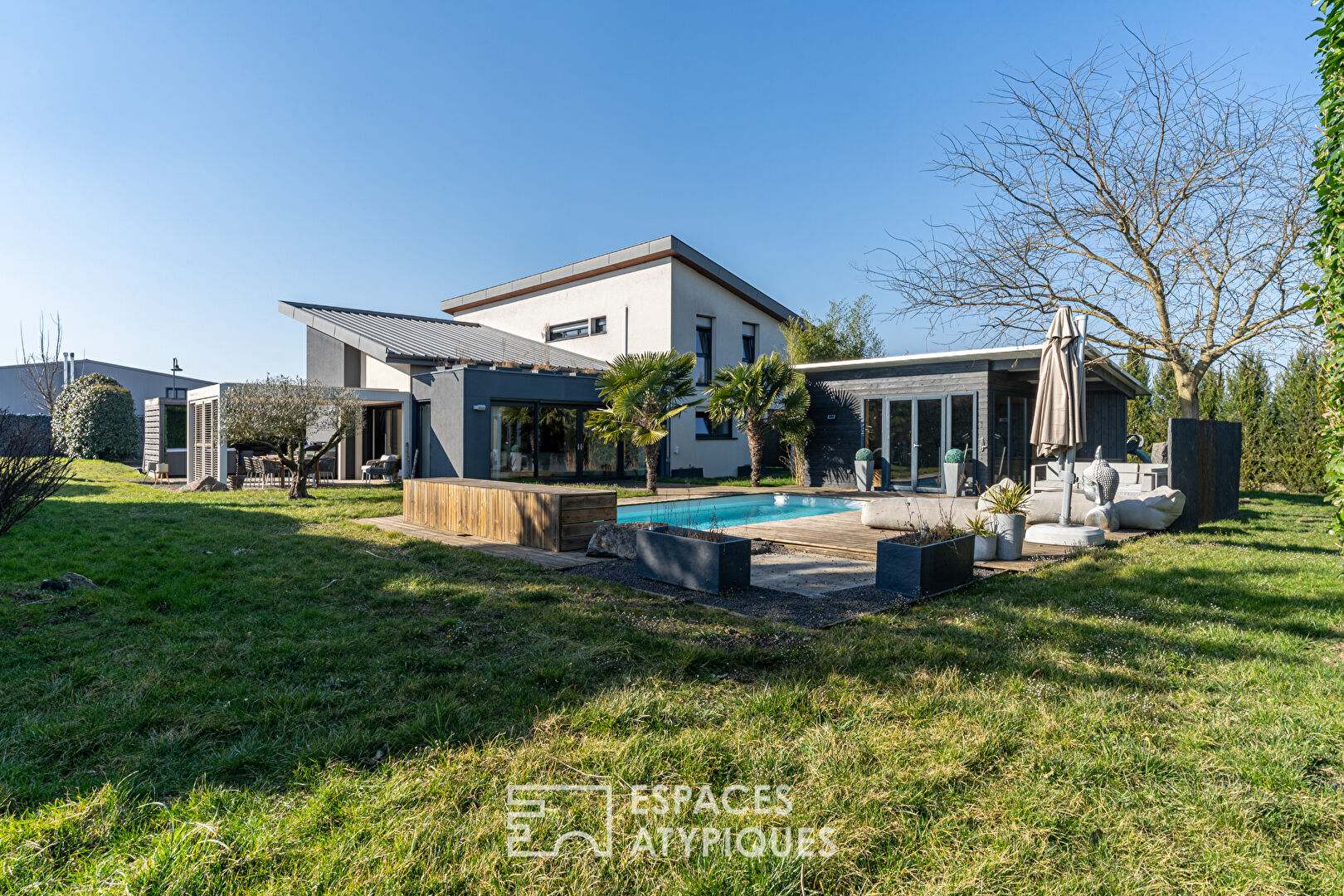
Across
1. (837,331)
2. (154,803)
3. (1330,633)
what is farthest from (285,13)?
(837,331)

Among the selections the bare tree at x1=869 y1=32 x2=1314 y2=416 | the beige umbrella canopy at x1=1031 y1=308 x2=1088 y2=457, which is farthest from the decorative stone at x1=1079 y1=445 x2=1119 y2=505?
the bare tree at x1=869 y1=32 x2=1314 y2=416

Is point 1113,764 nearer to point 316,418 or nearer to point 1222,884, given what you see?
point 1222,884

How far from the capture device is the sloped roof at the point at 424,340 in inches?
670

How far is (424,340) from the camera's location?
63.8 feet

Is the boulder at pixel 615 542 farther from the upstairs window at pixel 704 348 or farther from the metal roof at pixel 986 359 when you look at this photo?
the upstairs window at pixel 704 348

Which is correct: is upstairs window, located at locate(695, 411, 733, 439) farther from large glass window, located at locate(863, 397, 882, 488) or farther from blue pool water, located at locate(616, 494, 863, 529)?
blue pool water, located at locate(616, 494, 863, 529)

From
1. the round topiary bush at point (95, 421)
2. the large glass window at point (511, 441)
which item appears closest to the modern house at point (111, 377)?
the round topiary bush at point (95, 421)

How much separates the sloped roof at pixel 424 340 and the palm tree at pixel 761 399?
4326mm

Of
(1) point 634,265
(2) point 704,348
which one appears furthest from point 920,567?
(1) point 634,265

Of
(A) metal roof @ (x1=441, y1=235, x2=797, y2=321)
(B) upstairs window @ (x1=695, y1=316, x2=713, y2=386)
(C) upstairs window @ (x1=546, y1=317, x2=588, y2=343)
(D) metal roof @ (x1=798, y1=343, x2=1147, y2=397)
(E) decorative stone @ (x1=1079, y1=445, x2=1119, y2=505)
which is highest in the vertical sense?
(A) metal roof @ (x1=441, y1=235, x2=797, y2=321)

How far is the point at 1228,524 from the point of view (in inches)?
378

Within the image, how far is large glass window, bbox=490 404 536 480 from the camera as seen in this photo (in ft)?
53.8

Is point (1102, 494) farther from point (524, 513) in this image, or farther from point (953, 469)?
point (524, 513)

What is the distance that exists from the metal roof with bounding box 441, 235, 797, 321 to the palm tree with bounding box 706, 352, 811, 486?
14.7 ft
